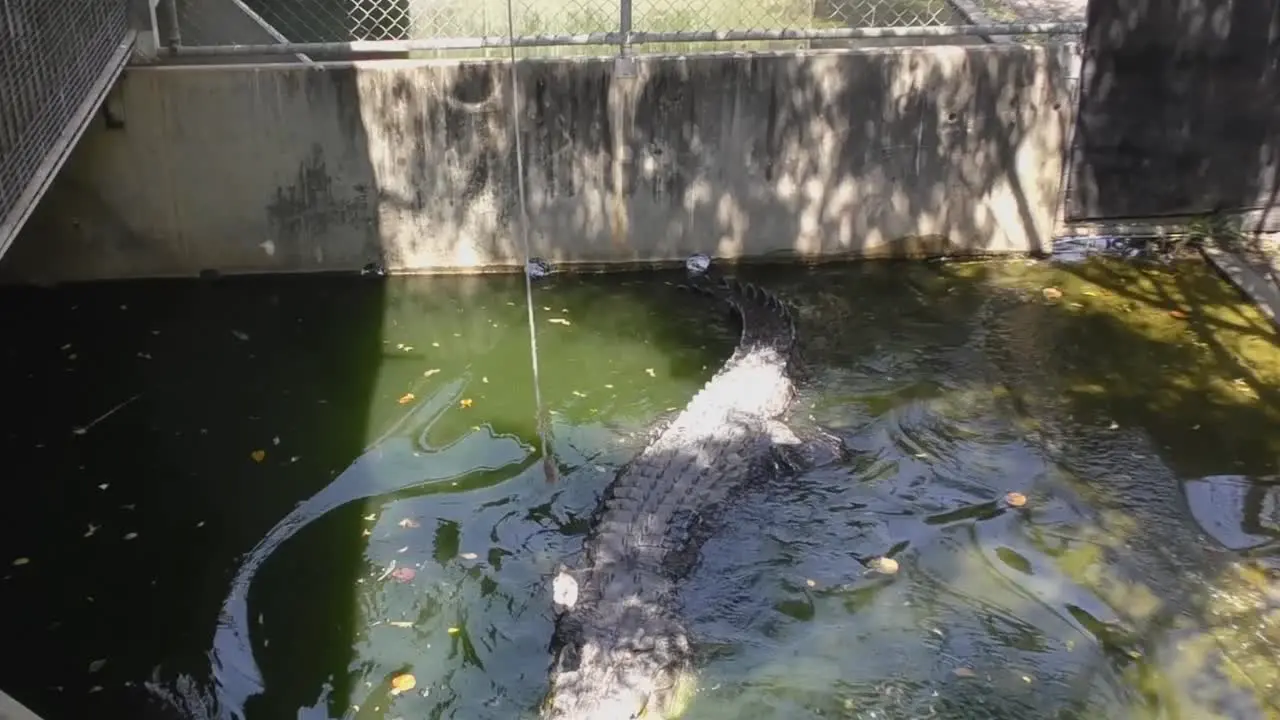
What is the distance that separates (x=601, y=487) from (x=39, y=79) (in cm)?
310

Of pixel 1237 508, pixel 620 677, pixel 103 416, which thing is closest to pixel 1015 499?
pixel 1237 508

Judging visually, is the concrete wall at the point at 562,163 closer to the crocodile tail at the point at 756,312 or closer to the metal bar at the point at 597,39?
the metal bar at the point at 597,39

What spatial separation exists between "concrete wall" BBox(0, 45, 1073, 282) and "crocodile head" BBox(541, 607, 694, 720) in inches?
152

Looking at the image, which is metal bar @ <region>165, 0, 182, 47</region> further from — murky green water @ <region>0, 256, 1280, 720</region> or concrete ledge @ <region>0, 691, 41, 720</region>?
concrete ledge @ <region>0, 691, 41, 720</region>

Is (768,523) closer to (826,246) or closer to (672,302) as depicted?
(672,302)

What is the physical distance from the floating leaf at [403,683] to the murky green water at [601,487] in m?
0.03

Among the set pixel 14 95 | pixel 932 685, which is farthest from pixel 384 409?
pixel 932 685

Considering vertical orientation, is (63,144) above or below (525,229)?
above

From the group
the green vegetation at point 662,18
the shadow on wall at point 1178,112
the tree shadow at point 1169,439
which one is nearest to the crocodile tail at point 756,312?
the tree shadow at point 1169,439

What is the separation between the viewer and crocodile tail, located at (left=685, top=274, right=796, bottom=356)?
6.40 meters

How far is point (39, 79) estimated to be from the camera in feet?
16.9

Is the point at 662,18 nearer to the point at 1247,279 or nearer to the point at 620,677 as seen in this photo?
A: the point at 1247,279

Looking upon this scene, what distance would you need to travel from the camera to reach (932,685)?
14.3 ft

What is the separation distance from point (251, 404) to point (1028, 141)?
5.11 meters
